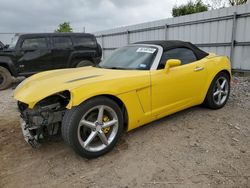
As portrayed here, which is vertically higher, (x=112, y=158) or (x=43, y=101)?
(x=43, y=101)

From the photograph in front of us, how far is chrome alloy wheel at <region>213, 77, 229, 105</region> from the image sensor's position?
4.54 m

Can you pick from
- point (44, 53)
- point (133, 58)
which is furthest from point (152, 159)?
point (44, 53)

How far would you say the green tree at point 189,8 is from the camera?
1816 cm

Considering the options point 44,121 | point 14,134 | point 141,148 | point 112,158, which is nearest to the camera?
point 44,121

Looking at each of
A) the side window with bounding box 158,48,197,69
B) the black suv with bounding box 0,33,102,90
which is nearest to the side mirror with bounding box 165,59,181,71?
the side window with bounding box 158,48,197,69

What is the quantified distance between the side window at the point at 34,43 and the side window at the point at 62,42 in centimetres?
37

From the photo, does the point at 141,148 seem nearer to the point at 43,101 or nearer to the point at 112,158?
the point at 112,158

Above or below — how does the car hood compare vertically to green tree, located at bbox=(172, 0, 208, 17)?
below

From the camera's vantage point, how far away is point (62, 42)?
8.47 m

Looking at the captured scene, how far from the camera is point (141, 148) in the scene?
3209 mm

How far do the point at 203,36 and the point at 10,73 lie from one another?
6846 mm

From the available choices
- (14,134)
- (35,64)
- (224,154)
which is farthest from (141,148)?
(35,64)

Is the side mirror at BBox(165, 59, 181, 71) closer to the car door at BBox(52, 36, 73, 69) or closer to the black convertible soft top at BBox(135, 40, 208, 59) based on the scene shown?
the black convertible soft top at BBox(135, 40, 208, 59)

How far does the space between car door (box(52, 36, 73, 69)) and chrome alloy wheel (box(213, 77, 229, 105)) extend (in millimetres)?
5634
